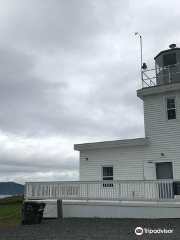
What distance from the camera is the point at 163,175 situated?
16.8m

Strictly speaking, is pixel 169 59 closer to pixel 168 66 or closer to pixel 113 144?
pixel 168 66

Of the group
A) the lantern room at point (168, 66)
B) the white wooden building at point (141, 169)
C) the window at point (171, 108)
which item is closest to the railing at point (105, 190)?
the white wooden building at point (141, 169)

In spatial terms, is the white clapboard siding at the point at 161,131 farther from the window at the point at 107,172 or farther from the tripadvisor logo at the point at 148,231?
the tripadvisor logo at the point at 148,231

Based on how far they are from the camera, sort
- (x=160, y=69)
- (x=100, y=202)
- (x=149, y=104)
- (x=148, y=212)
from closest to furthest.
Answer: (x=148, y=212) < (x=100, y=202) < (x=149, y=104) < (x=160, y=69)

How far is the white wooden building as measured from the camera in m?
14.1

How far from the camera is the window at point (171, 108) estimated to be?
17.2 meters

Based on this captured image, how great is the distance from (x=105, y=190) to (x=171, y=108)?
5.84 m

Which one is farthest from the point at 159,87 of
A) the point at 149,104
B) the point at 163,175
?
the point at 163,175

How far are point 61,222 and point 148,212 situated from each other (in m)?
3.88

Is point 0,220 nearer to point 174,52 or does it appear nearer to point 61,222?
point 61,222

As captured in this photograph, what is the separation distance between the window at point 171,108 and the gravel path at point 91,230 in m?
6.15

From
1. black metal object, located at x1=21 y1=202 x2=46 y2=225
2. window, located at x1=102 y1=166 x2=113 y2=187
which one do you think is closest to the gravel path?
black metal object, located at x1=21 y1=202 x2=46 y2=225

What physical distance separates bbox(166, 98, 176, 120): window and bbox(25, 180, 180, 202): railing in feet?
14.7

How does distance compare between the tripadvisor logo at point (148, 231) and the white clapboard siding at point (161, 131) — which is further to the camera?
the white clapboard siding at point (161, 131)
